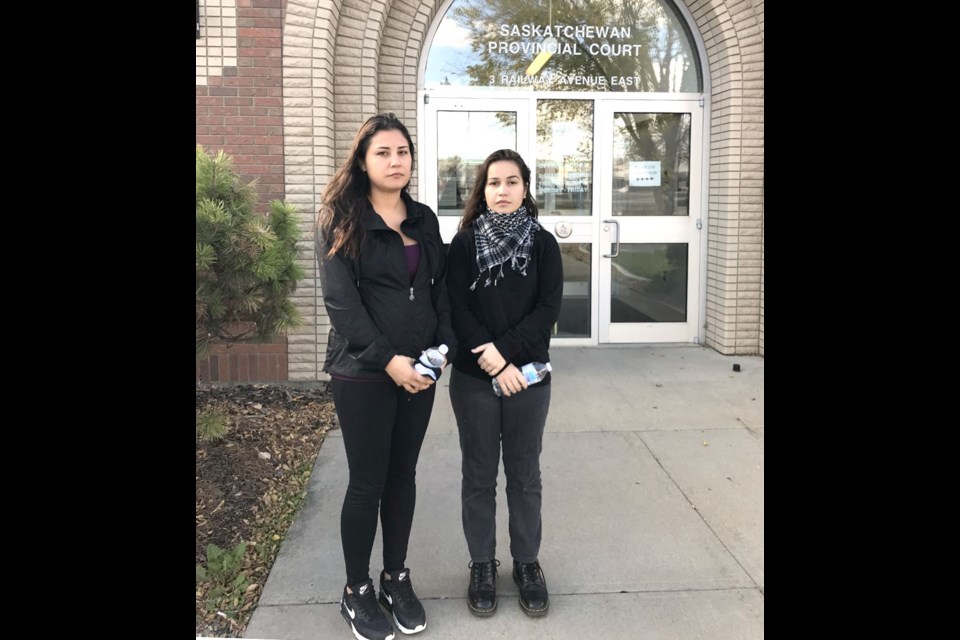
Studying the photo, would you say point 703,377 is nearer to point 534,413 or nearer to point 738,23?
point 738,23

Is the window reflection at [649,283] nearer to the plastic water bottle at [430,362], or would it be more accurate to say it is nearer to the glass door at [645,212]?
the glass door at [645,212]

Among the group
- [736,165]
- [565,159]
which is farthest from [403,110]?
[736,165]

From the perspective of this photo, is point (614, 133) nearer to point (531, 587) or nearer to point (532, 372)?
point (532, 372)

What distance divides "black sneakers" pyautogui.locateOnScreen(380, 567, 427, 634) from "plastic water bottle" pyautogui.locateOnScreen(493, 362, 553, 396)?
2.66ft

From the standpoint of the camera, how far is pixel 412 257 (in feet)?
8.56

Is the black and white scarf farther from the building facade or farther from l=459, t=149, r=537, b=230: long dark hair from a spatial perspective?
the building facade

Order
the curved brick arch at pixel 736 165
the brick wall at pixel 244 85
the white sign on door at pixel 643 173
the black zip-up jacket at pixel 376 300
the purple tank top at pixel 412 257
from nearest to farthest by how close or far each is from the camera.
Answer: the black zip-up jacket at pixel 376 300 → the purple tank top at pixel 412 257 → the brick wall at pixel 244 85 → the curved brick arch at pixel 736 165 → the white sign on door at pixel 643 173

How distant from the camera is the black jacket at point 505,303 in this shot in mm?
2709

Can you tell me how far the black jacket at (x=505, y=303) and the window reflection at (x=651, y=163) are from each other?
15.3ft

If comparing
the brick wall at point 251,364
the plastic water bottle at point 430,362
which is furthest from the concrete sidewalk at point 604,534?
the brick wall at point 251,364

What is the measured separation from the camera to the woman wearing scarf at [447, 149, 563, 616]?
2.71m

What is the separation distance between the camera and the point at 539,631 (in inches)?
107

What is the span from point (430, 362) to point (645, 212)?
205 inches

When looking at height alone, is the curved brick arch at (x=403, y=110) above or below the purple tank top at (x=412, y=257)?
above
